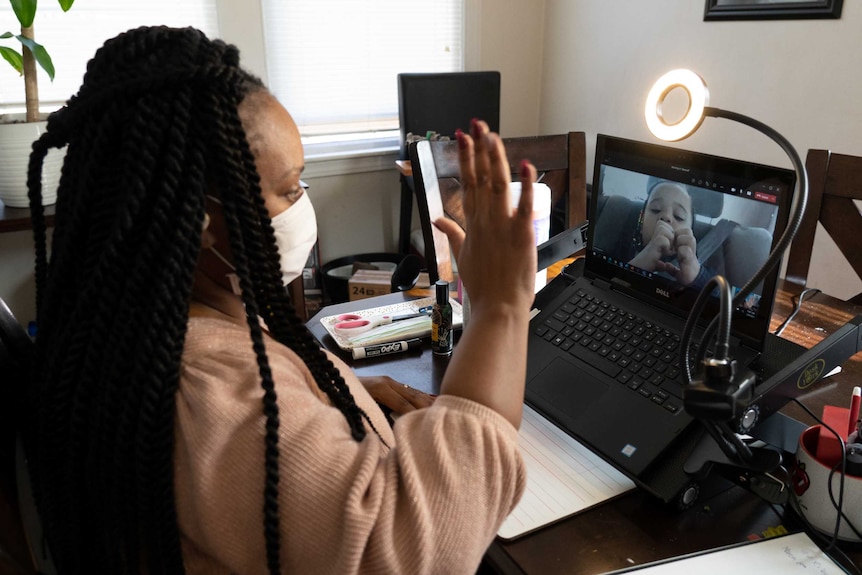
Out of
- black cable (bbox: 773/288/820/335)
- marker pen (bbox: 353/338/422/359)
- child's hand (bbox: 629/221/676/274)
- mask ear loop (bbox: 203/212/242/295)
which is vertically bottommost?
black cable (bbox: 773/288/820/335)

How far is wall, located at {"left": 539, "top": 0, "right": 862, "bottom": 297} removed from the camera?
83.0 inches

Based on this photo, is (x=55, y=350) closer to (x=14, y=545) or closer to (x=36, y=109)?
(x=14, y=545)

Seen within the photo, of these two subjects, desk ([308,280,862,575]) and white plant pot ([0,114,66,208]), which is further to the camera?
white plant pot ([0,114,66,208])

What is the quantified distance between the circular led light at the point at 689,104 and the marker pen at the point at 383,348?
576 millimetres

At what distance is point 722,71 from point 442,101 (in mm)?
1090

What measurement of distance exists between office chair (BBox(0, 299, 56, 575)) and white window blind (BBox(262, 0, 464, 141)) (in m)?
2.26

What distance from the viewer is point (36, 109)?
6.53 ft

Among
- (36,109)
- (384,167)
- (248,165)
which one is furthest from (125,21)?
(248,165)

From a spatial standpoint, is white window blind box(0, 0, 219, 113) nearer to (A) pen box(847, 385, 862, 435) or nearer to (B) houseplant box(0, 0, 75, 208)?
(B) houseplant box(0, 0, 75, 208)

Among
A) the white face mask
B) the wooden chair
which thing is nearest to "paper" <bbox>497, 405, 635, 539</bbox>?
the white face mask

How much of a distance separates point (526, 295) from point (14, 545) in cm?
55

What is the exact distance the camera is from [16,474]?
2.19 ft

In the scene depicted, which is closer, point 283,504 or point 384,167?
point 283,504

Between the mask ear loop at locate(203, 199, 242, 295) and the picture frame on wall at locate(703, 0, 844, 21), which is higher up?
the picture frame on wall at locate(703, 0, 844, 21)
